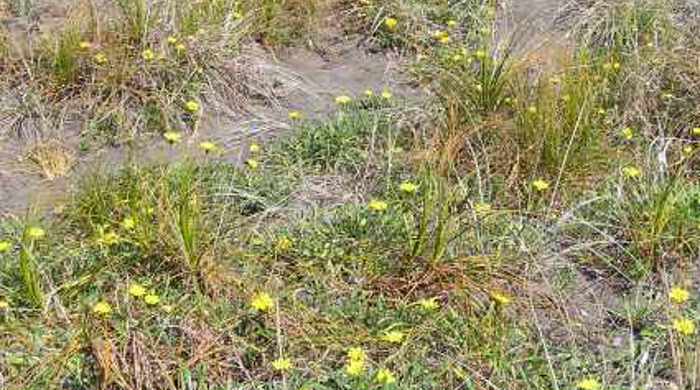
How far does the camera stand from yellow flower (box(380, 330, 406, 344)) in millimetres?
3020

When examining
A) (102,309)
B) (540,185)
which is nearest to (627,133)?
(540,185)

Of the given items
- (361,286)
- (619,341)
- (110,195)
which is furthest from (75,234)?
(619,341)

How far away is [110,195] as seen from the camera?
12.2 ft

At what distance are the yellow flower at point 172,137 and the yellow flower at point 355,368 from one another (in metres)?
1.63

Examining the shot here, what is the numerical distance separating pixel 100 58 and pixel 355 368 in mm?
2520

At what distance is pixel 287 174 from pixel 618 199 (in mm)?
1372

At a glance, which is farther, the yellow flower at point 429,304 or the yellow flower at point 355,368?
the yellow flower at point 429,304

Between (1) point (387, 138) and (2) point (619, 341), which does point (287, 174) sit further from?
(2) point (619, 341)

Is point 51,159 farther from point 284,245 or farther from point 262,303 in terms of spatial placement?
point 262,303

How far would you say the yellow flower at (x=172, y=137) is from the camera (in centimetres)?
411

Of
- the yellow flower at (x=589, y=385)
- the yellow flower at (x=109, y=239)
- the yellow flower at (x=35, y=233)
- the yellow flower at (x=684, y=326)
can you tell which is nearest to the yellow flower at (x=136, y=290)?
the yellow flower at (x=109, y=239)

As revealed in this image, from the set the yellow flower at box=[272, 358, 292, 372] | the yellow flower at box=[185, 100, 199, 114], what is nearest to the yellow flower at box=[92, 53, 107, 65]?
the yellow flower at box=[185, 100, 199, 114]

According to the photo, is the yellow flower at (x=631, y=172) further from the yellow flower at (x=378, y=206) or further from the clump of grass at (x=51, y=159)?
the clump of grass at (x=51, y=159)

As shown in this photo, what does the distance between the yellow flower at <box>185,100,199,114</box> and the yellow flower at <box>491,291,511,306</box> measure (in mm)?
1859
